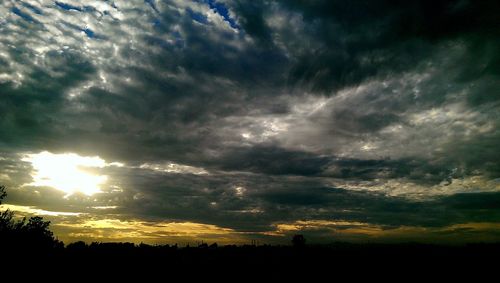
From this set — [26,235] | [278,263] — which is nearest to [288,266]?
[278,263]

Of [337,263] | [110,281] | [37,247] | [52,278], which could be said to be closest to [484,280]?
[337,263]

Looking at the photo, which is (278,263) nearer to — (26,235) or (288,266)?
(288,266)

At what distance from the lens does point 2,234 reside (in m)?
78.9

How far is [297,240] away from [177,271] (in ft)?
465

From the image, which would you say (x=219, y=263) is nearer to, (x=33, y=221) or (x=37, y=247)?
(x=37, y=247)

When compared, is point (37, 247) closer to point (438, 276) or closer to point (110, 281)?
point (110, 281)

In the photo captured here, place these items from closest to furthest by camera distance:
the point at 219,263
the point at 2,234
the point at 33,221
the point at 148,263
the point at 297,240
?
the point at 219,263 → the point at 148,263 → the point at 2,234 → the point at 33,221 → the point at 297,240

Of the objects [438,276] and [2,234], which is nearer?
[438,276]

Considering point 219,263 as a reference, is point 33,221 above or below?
above

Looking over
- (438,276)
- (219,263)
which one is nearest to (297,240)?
(219,263)

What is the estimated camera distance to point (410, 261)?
5612 cm

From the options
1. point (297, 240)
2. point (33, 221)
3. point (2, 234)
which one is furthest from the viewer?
point (297, 240)

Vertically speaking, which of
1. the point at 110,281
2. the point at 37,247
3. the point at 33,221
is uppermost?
the point at 33,221

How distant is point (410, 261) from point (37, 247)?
96215mm
